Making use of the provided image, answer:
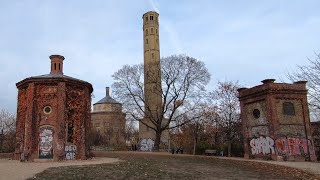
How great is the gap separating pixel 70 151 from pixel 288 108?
17.5 m

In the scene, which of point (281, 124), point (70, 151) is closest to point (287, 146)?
point (281, 124)

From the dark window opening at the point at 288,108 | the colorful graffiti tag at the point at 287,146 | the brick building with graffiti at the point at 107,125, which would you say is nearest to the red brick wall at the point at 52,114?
the colorful graffiti tag at the point at 287,146

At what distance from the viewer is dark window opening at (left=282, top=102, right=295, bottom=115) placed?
28.1 metres

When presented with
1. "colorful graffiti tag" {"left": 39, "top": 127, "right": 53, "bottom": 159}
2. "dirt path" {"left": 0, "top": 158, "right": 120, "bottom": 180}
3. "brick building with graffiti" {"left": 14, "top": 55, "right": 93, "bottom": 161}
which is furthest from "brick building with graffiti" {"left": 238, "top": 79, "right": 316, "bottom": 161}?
"colorful graffiti tag" {"left": 39, "top": 127, "right": 53, "bottom": 159}

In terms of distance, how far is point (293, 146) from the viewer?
27484 mm

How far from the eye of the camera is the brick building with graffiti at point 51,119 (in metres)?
25.9

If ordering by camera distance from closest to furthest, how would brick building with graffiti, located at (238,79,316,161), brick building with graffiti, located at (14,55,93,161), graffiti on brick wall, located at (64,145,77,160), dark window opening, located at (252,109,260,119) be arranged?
brick building with graffiti, located at (14,55,93,161), graffiti on brick wall, located at (64,145,77,160), brick building with graffiti, located at (238,79,316,161), dark window opening, located at (252,109,260,119)

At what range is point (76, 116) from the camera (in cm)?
2833

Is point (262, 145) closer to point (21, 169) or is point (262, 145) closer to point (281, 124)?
point (281, 124)

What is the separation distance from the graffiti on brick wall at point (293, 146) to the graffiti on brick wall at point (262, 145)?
50cm

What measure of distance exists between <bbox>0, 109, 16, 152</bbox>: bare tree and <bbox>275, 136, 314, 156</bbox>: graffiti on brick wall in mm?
31616

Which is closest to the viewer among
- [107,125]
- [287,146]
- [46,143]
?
[46,143]

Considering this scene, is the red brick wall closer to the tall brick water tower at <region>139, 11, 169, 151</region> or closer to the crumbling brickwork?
the tall brick water tower at <region>139, 11, 169, 151</region>

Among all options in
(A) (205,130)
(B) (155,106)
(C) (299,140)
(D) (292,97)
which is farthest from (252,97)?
(B) (155,106)
